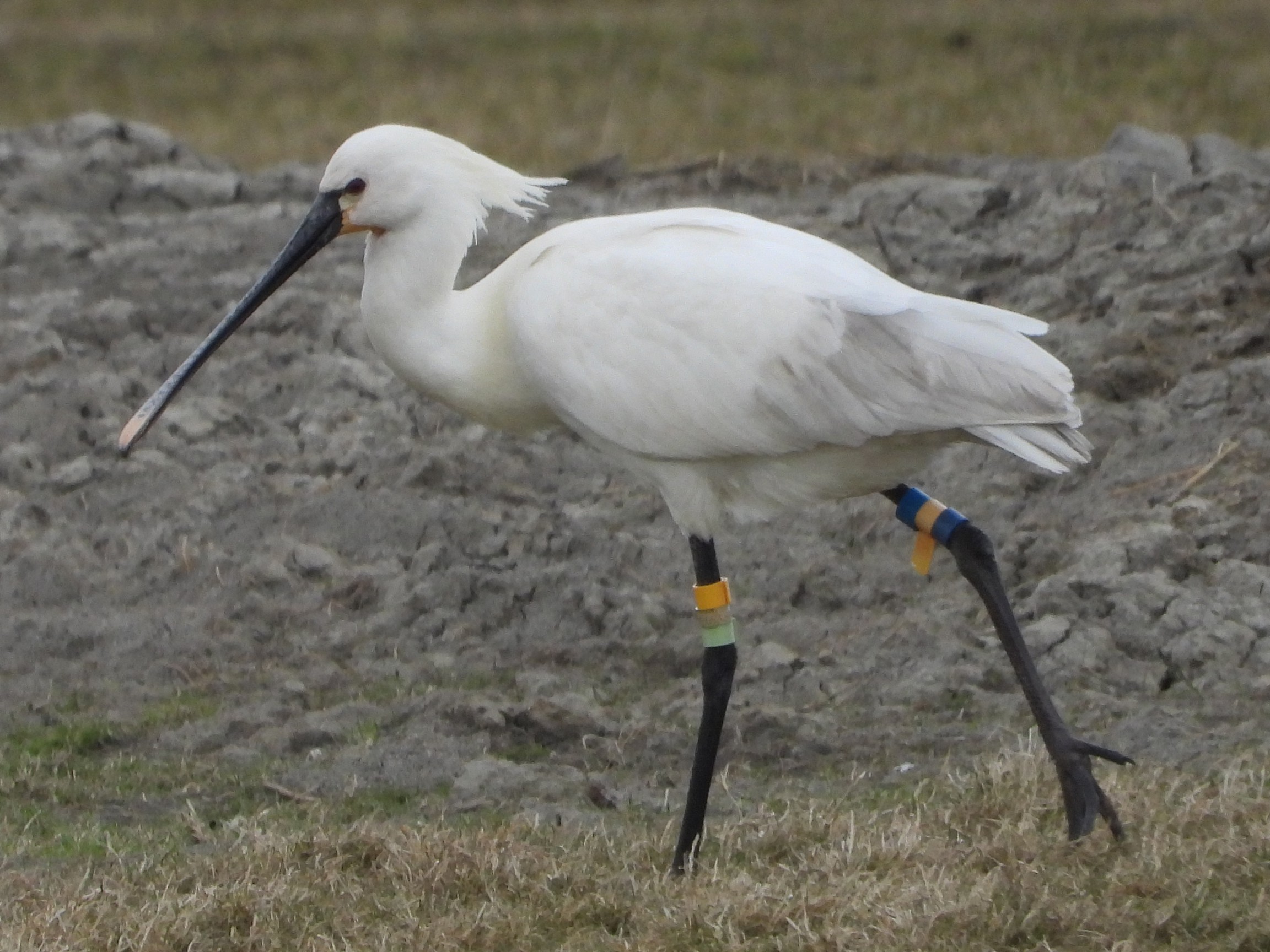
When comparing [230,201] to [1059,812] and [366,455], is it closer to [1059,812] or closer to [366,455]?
[366,455]

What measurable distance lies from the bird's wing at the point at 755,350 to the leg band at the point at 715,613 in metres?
0.33

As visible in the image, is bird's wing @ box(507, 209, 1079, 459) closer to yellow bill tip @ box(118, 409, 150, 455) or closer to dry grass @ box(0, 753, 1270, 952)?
dry grass @ box(0, 753, 1270, 952)

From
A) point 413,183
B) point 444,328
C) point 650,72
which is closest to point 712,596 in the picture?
point 444,328

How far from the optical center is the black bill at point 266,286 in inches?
251

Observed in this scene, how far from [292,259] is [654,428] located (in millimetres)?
1268

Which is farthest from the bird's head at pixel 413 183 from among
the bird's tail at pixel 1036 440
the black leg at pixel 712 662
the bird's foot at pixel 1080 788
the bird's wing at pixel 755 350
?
the bird's foot at pixel 1080 788

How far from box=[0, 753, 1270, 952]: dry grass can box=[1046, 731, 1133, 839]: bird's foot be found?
55 millimetres

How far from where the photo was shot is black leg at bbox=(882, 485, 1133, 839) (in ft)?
18.0

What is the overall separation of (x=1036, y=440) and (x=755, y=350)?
28.7 inches

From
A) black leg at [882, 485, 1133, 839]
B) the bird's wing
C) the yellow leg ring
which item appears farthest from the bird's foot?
the yellow leg ring

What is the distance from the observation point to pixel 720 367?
588 centimetres

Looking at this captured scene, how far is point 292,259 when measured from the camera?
6520 mm

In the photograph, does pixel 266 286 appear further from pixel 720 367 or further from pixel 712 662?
pixel 712 662

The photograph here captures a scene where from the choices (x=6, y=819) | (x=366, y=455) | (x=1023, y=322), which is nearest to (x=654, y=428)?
Answer: (x=1023, y=322)
